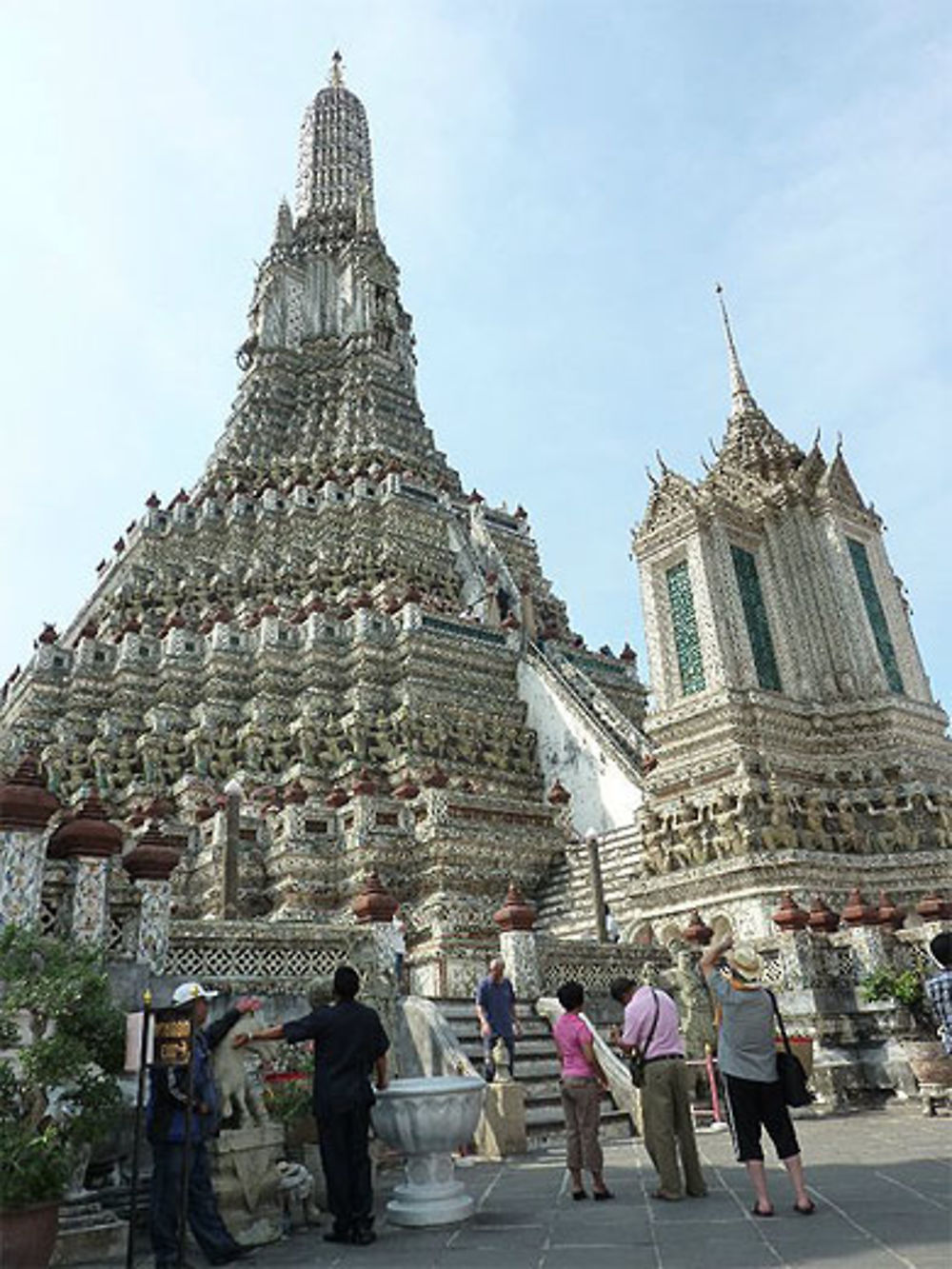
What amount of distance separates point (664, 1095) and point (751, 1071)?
2.51 ft

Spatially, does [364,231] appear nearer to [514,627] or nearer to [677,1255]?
[514,627]

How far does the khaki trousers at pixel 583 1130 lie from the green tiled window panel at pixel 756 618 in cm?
1311

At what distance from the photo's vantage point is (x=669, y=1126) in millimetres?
6180

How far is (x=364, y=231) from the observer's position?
53.6 meters

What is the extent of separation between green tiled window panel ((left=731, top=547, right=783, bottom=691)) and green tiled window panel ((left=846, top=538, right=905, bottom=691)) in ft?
6.85

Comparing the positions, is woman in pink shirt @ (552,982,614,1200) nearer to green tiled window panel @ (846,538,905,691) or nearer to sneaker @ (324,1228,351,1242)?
sneaker @ (324,1228,351,1242)

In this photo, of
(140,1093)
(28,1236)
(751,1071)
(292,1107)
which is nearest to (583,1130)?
(751,1071)

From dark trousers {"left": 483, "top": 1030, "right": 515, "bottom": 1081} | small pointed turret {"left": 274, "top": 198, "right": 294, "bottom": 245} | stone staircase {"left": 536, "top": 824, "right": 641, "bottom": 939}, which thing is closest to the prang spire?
small pointed turret {"left": 274, "top": 198, "right": 294, "bottom": 245}

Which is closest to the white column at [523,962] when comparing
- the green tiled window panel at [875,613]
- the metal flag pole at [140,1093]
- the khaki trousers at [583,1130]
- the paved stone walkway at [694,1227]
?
the paved stone walkway at [694,1227]

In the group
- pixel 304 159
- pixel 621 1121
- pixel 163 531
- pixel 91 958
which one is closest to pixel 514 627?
pixel 163 531

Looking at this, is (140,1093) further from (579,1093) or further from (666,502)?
(666,502)

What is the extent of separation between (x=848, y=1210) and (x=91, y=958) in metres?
4.83

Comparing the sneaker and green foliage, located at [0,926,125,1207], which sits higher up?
green foliage, located at [0,926,125,1207]

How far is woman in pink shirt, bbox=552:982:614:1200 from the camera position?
6422 mm
